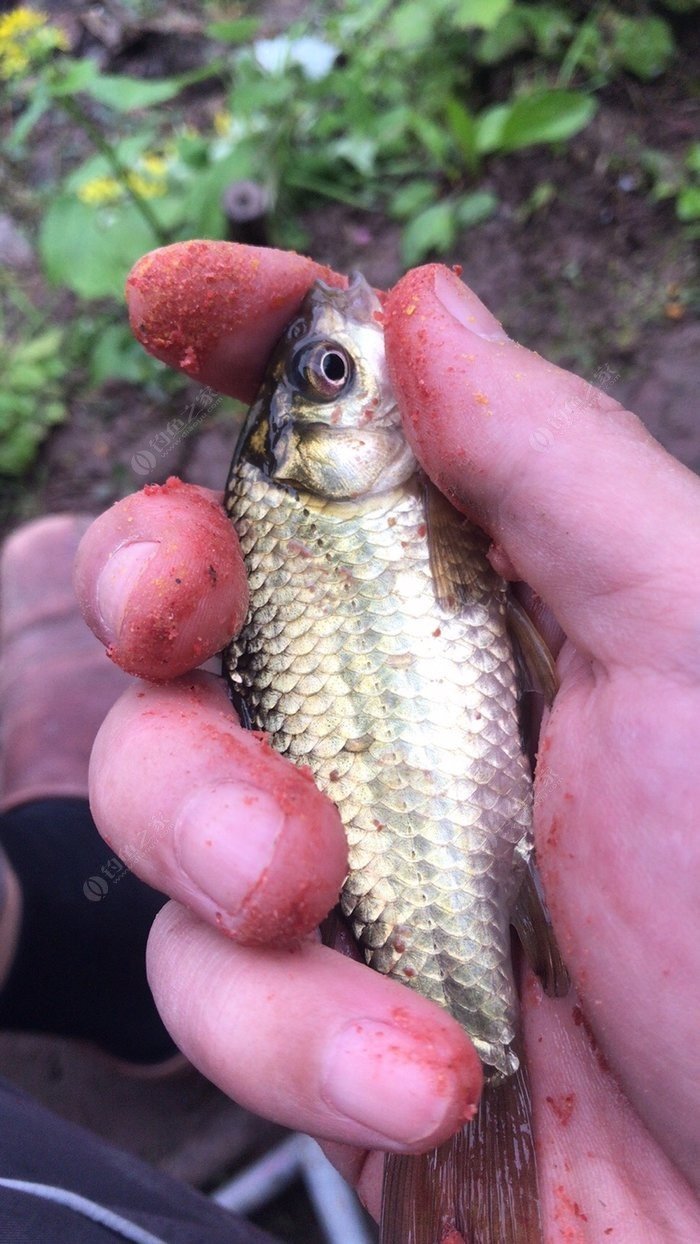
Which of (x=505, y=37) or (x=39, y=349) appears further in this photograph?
(x=39, y=349)

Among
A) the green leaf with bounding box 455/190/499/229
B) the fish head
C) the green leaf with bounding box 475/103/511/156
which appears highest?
the green leaf with bounding box 475/103/511/156

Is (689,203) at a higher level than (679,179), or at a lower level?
lower

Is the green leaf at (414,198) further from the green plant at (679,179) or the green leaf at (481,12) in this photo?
the green plant at (679,179)

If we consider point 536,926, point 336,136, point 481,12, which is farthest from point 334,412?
point 336,136

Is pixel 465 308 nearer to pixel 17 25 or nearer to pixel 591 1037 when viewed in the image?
pixel 591 1037

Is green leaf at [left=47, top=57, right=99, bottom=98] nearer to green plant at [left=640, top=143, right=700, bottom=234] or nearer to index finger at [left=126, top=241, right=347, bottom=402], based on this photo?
index finger at [left=126, top=241, right=347, bottom=402]

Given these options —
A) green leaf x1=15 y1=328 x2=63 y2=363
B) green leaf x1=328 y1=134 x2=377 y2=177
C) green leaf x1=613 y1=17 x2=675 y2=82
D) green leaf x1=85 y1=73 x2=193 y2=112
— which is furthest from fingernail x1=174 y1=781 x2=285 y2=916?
green leaf x1=613 y1=17 x2=675 y2=82
